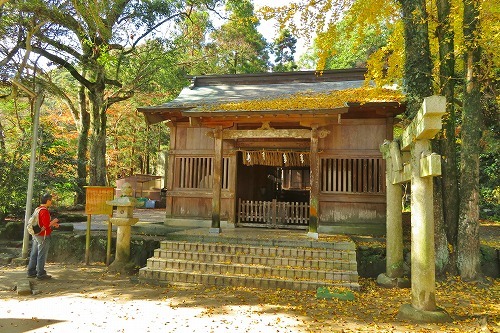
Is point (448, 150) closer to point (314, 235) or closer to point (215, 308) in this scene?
point (314, 235)

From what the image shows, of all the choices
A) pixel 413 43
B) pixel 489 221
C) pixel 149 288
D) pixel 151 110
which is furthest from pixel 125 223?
pixel 489 221

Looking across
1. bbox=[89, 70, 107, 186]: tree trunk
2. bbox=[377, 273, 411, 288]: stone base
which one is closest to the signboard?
bbox=[377, 273, 411, 288]: stone base

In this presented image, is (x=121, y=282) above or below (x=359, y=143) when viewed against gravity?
below

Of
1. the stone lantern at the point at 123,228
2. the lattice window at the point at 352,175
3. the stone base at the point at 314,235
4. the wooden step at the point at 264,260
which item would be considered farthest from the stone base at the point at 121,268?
the lattice window at the point at 352,175

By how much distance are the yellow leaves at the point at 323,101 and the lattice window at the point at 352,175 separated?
1.88 m

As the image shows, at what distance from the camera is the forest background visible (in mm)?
7730

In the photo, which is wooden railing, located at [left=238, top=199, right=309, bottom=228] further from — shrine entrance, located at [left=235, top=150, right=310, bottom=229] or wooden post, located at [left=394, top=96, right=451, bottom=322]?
wooden post, located at [left=394, top=96, right=451, bottom=322]

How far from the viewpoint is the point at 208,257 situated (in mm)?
8266

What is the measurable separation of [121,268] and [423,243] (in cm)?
707

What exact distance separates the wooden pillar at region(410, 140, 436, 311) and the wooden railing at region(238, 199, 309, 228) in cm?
585

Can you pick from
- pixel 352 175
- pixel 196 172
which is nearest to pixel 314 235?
pixel 352 175

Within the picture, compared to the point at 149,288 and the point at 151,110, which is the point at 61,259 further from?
the point at 151,110

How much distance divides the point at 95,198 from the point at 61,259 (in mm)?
2380

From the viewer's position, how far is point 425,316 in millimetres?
5219
